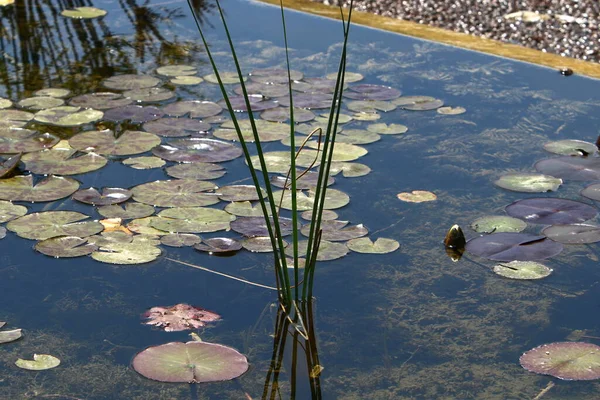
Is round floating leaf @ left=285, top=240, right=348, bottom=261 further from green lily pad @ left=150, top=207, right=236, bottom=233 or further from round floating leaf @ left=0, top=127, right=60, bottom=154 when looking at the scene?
round floating leaf @ left=0, top=127, right=60, bottom=154

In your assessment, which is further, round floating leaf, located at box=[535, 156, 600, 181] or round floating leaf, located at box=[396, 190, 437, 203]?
round floating leaf, located at box=[535, 156, 600, 181]

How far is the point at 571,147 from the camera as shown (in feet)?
8.82

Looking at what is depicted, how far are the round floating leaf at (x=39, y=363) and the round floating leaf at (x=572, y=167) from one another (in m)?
1.45

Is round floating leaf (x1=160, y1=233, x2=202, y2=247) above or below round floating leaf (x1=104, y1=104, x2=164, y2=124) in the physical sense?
below

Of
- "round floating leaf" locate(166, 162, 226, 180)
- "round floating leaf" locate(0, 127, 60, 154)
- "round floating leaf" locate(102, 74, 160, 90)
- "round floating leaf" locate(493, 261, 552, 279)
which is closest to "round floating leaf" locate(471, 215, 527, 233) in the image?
"round floating leaf" locate(493, 261, 552, 279)

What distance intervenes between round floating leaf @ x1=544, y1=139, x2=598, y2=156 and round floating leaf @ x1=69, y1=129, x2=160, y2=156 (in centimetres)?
115

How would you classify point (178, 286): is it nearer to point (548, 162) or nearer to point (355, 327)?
point (355, 327)

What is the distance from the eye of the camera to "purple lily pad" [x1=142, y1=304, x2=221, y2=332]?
1783mm

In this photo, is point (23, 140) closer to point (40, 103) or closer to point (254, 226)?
point (40, 103)

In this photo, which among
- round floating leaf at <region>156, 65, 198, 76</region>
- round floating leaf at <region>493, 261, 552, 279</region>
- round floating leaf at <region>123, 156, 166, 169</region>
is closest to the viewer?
round floating leaf at <region>493, 261, 552, 279</region>

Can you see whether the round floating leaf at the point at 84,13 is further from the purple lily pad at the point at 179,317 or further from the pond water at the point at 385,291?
the purple lily pad at the point at 179,317

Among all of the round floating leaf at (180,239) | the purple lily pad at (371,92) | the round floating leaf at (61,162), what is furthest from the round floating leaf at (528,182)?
the round floating leaf at (61,162)

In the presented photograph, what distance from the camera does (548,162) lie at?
259 centimetres

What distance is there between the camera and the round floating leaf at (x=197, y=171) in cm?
243
